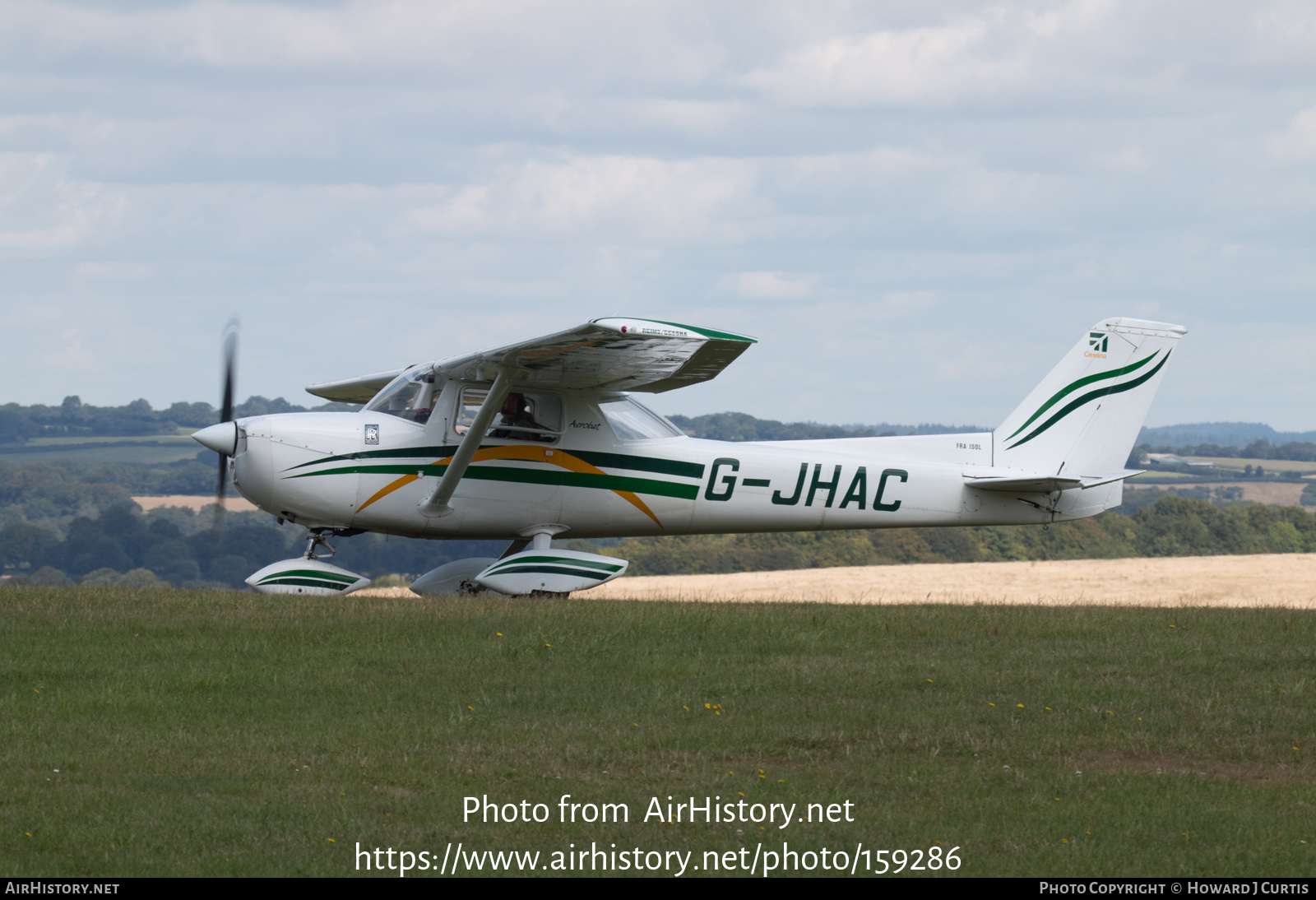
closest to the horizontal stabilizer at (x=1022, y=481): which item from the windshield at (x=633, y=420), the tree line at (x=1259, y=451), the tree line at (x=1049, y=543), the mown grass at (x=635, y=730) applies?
the mown grass at (x=635, y=730)

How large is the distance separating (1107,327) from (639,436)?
20.9 ft

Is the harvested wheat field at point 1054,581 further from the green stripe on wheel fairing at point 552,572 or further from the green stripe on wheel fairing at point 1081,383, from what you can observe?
the green stripe on wheel fairing at point 552,572

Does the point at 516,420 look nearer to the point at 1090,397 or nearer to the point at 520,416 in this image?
the point at 520,416

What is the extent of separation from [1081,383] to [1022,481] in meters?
1.81

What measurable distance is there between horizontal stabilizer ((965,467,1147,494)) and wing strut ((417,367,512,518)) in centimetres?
601

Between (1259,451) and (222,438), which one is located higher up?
(1259,451)

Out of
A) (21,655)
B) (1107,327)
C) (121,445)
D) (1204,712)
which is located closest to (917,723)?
(1204,712)

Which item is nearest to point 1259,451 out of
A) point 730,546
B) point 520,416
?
point 730,546

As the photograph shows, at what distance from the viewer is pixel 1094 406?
57.0ft

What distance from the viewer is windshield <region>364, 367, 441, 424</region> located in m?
15.1

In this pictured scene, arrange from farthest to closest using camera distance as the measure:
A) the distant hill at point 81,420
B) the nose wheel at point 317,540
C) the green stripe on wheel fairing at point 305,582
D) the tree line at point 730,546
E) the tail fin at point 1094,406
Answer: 1. the distant hill at point 81,420
2. the tree line at point 730,546
3. the tail fin at point 1094,406
4. the nose wheel at point 317,540
5. the green stripe on wheel fairing at point 305,582

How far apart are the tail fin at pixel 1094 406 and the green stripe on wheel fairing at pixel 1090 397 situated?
0.01 meters

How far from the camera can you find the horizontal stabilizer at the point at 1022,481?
1658 centimetres

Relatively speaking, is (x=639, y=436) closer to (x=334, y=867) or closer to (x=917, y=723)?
(x=917, y=723)
